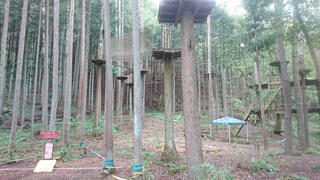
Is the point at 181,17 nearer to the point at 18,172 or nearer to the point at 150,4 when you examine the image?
the point at 18,172

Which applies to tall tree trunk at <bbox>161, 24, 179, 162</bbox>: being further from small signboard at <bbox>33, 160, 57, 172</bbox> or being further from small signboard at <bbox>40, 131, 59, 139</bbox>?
small signboard at <bbox>40, 131, 59, 139</bbox>

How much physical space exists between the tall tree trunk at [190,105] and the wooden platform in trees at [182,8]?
0.73 ft

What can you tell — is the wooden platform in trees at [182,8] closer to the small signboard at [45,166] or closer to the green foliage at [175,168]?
the green foliage at [175,168]

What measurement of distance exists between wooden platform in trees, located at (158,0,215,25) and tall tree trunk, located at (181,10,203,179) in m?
0.22

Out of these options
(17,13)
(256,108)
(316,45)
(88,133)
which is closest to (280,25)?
(316,45)

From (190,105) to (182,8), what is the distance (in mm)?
1999

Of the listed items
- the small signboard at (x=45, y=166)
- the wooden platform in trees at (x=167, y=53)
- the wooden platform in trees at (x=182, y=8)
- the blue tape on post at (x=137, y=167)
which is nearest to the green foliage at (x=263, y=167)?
the blue tape on post at (x=137, y=167)

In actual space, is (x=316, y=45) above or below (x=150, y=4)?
below

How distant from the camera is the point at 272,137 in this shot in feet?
48.1

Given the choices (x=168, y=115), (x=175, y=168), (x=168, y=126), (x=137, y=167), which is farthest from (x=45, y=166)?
(x=168, y=115)

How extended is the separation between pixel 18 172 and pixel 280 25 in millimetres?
10193

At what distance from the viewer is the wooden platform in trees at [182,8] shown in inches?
154

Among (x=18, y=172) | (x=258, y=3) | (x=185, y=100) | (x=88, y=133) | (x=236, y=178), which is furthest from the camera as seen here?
(x=88, y=133)

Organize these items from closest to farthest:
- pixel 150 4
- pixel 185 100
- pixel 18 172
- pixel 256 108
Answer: pixel 185 100 < pixel 18 172 < pixel 256 108 < pixel 150 4
